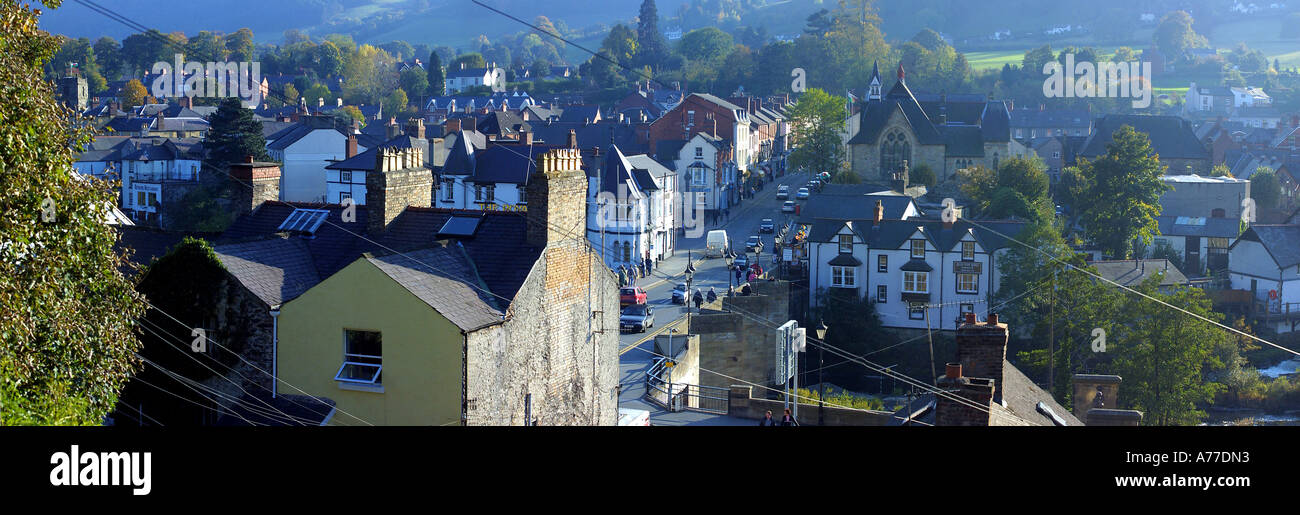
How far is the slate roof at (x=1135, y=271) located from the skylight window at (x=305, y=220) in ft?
120

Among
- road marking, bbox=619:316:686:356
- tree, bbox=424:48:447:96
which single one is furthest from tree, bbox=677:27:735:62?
road marking, bbox=619:316:686:356

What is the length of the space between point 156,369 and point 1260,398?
41.1m

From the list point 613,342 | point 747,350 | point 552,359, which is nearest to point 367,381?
A: point 552,359

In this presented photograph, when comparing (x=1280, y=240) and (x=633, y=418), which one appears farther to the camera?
(x=1280, y=240)

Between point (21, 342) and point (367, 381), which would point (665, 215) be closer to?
point (367, 381)

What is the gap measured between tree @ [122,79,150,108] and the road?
64607 millimetres

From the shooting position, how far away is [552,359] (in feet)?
58.3

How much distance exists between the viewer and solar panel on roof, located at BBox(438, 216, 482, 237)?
60.3ft

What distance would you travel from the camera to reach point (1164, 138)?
308 ft

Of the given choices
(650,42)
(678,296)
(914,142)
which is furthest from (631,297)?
(650,42)

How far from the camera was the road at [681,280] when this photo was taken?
25531mm

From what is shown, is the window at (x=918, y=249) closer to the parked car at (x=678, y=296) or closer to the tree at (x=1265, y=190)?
the parked car at (x=678, y=296)

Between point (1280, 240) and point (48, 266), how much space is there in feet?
189

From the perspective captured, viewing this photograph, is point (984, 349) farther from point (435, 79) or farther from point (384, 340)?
point (435, 79)
